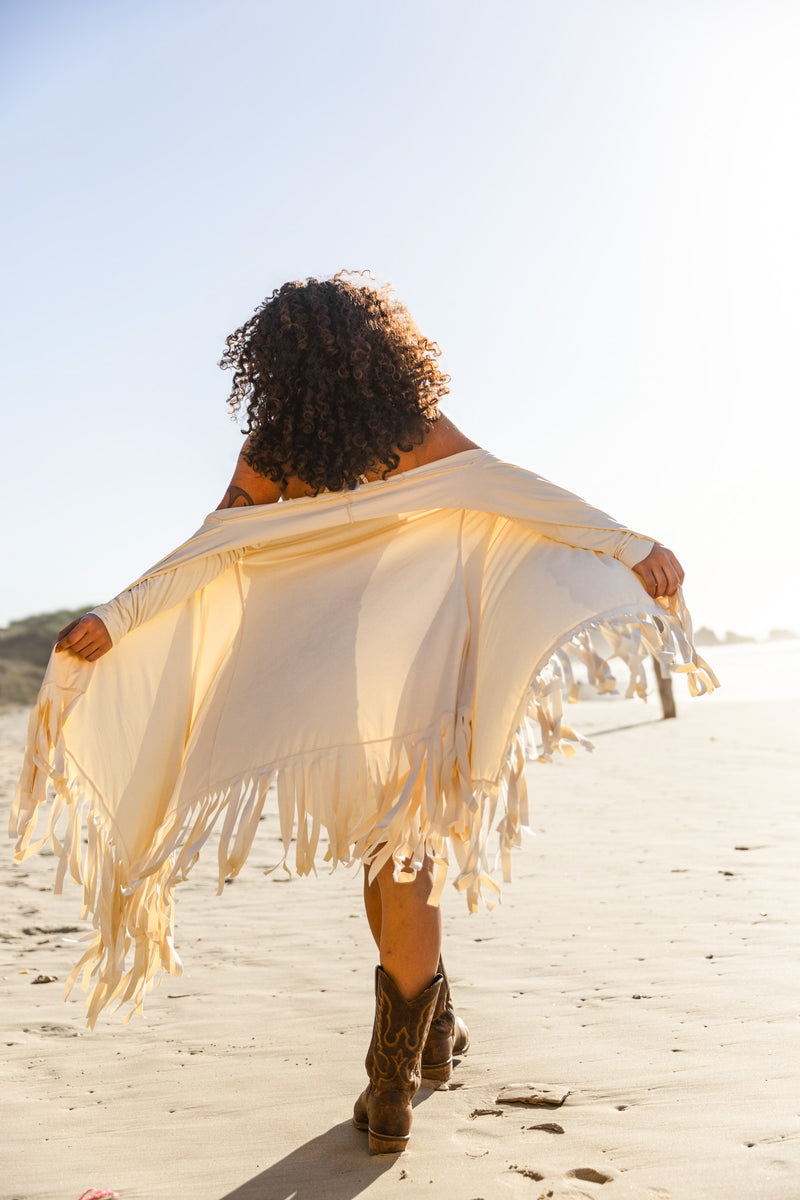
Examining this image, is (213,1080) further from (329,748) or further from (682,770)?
(682,770)

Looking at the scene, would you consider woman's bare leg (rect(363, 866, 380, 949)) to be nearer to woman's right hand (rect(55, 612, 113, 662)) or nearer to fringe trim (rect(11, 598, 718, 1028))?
fringe trim (rect(11, 598, 718, 1028))

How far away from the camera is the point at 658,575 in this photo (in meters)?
2.46

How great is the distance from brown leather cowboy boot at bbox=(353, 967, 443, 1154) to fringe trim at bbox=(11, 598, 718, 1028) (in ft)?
0.78

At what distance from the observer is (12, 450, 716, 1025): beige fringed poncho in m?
2.36

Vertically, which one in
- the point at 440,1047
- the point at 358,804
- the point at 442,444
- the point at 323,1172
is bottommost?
the point at 323,1172

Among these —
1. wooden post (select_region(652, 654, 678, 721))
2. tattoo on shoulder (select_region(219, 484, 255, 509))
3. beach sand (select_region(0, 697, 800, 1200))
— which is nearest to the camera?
beach sand (select_region(0, 697, 800, 1200))

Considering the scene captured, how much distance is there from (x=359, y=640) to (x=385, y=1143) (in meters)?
1.13

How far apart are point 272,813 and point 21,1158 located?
18.2ft

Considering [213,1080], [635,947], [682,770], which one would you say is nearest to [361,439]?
[213,1080]

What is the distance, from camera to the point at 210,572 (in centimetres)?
268

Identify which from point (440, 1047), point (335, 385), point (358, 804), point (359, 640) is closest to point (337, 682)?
point (359, 640)

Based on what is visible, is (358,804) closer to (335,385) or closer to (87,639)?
(87,639)

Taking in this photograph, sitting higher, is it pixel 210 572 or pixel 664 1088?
pixel 210 572

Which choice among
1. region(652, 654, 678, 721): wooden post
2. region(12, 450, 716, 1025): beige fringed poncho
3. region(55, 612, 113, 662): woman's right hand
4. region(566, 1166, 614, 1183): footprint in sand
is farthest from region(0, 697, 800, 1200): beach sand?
region(652, 654, 678, 721): wooden post
